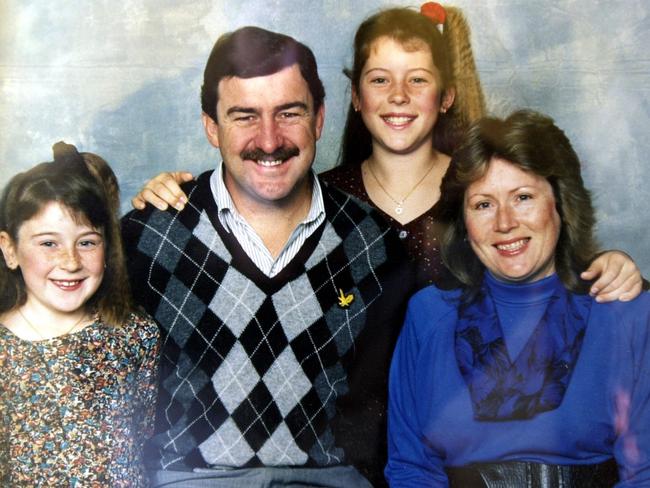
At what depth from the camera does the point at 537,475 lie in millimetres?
2057

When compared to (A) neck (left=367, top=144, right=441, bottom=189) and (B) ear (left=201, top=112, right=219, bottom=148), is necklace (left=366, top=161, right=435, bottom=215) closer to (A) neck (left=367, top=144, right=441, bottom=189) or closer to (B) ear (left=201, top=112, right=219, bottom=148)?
(A) neck (left=367, top=144, right=441, bottom=189)

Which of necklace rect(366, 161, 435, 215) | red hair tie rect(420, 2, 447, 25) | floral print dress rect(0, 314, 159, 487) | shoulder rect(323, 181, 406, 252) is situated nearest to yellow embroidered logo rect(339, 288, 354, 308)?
shoulder rect(323, 181, 406, 252)

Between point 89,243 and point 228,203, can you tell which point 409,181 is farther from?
point 89,243

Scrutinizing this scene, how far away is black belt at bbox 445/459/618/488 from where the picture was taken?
205 cm

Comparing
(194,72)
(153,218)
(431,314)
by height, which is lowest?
(431,314)

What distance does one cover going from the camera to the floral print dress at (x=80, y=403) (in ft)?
6.59

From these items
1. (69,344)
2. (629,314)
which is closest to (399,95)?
(629,314)

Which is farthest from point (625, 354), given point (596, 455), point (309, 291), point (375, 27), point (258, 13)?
point (258, 13)

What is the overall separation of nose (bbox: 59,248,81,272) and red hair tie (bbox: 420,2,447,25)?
41.1 inches

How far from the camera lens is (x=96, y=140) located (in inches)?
85.7

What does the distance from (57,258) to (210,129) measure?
49 cm

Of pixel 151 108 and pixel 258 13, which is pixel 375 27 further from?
pixel 151 108

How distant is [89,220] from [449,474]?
108 centimetres

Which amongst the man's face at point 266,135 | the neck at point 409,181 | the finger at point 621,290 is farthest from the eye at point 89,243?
the finger at point 621,290
